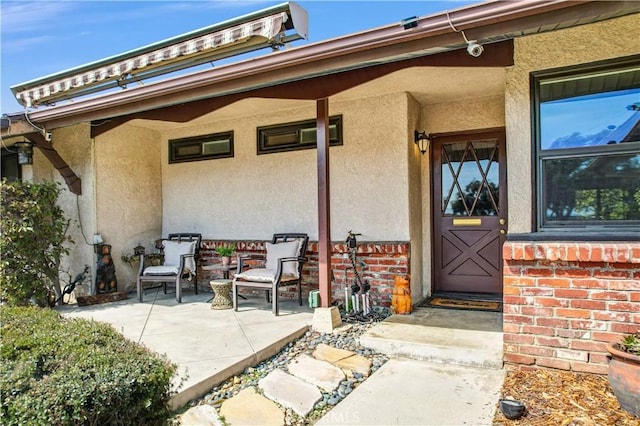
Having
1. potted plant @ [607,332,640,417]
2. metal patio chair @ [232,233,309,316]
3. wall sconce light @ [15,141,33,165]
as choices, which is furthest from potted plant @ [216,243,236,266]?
potted plant @ [607,332,640,417]

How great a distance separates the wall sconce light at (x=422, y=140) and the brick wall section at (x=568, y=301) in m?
2.48

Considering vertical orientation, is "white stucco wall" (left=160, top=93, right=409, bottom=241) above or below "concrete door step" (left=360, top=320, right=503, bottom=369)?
above

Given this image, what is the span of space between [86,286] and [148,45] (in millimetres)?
3680

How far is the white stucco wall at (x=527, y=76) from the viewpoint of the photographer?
3.20 meters

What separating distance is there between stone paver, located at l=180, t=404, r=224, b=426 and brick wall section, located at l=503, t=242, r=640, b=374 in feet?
7.55

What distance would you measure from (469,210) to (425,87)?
1.77 m

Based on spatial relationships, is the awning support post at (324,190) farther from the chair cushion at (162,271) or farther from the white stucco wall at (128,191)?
the white stucco wall at (128,191)

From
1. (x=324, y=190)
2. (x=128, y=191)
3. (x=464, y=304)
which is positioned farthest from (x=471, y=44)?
(x=128, y=191)

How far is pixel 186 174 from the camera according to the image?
6.78m

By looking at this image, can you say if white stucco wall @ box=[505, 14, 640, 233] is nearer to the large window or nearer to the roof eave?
the large window

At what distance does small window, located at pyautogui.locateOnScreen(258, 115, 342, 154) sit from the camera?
5.50 m

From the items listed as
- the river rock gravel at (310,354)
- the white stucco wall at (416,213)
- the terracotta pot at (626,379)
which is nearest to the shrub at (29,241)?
the river rock gravel at (310,354)

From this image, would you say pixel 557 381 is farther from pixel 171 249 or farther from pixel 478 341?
pixel 171 249

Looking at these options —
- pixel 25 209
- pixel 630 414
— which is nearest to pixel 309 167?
pixel 25 209
